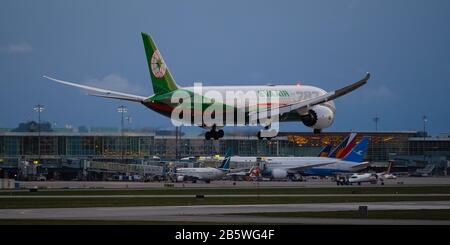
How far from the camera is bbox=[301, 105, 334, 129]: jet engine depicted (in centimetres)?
8888

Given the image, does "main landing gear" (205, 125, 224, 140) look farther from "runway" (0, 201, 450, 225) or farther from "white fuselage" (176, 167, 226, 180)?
"white fuselage" (176, 167, 226, 180)

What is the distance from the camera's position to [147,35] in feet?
281

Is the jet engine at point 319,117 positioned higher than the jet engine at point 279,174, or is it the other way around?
the jet engine at point 319,117

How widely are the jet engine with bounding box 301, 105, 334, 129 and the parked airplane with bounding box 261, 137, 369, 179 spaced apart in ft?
247

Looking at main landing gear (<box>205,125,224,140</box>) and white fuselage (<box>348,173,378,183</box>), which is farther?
white fuselage (<box>348,173,378,183</box>)

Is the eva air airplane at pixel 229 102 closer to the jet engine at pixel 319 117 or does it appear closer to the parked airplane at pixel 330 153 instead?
the jet engine at pixel 319 117

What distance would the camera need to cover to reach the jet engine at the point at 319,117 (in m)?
88.9

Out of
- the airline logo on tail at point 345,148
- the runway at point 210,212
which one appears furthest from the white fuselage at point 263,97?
the airline logo on tail at point 345,148

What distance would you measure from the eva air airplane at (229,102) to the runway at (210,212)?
936 centimetres

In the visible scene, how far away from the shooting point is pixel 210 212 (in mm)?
71938

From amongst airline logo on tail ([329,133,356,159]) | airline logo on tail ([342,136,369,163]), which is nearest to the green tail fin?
airline logo on tail ([342,136,369,163])

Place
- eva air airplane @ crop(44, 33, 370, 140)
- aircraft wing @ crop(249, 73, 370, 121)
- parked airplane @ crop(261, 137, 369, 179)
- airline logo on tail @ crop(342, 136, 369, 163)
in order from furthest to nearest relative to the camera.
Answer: airline logo on tail @ crop(342, 136, 369, 163), parked airplane @ crop(261, 137, 369, 179), aircraft wing @ crop(249, 73, 370, 121), eva air airplane @ crop(44, 33, 370, 140)

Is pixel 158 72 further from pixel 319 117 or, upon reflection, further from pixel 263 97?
pixel 319 117
